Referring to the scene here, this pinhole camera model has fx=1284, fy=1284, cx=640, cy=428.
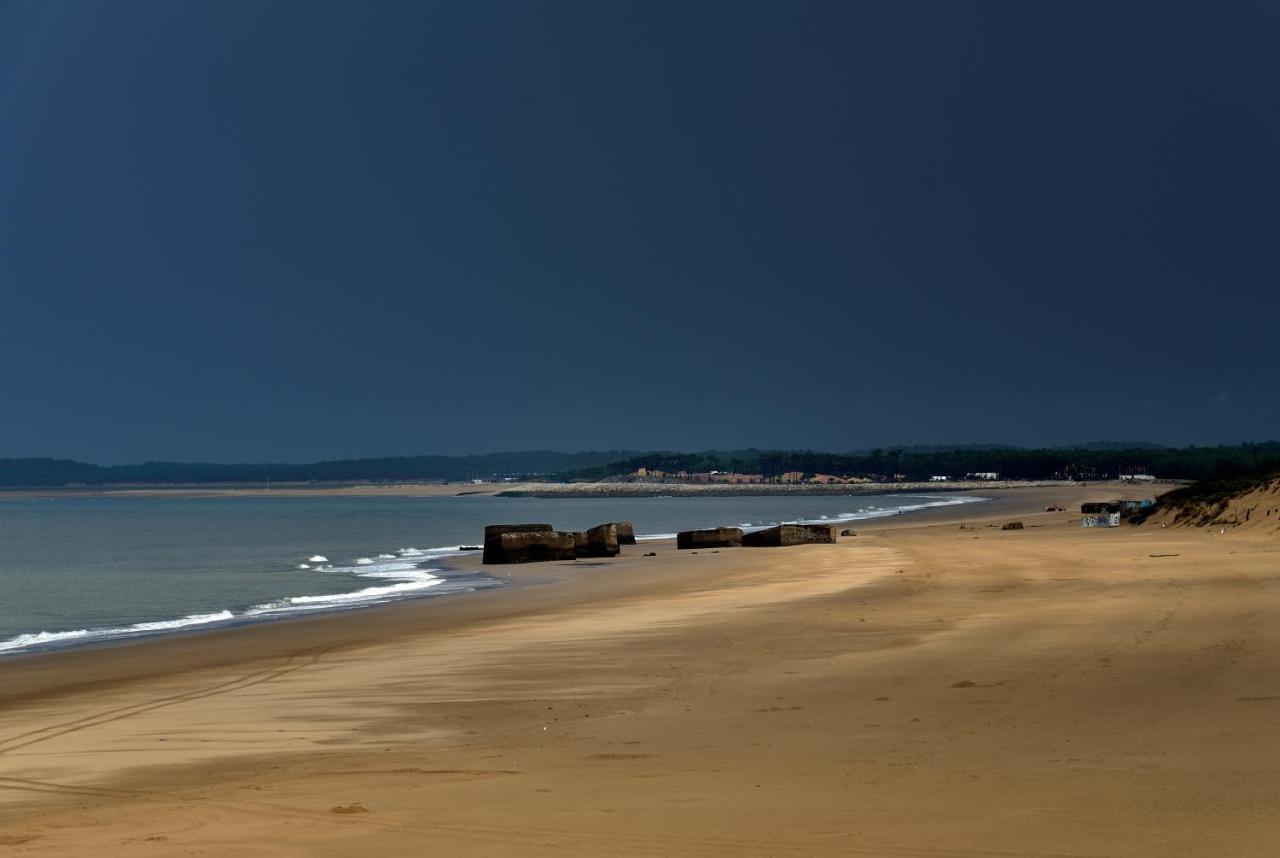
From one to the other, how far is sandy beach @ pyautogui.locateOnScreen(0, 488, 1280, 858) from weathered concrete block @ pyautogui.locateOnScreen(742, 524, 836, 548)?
21.1 m

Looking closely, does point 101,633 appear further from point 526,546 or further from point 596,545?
point 596,545

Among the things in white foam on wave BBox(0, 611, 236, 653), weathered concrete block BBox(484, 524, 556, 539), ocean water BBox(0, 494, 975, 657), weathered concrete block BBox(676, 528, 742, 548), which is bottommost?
ocean water BBox(0, 494, 975, 657)

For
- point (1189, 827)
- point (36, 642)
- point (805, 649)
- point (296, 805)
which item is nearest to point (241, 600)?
point (36, 642)

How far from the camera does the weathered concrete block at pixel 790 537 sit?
42.9m

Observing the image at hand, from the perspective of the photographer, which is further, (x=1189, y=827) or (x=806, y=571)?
(x=806, y=571)

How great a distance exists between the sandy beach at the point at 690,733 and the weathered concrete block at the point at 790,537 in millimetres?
21127

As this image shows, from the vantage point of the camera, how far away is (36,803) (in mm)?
8602

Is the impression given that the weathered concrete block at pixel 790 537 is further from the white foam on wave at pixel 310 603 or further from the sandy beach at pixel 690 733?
the sandy beach at pixel 690 733

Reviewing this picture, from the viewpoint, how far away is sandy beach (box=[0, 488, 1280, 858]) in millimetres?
7258

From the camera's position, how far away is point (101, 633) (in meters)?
23.6

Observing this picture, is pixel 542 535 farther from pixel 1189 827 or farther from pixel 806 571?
pixel 1189 827

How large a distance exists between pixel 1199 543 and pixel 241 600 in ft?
76.6

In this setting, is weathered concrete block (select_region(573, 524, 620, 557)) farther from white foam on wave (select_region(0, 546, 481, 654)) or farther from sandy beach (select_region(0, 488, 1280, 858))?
sandy beach (select_region(0, 488, 1280, 858))

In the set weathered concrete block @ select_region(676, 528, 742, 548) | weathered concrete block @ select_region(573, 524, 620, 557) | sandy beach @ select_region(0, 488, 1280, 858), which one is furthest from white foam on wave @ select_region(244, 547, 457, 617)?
weathered concrete block @ select_region(676, 528, 742, 548)
